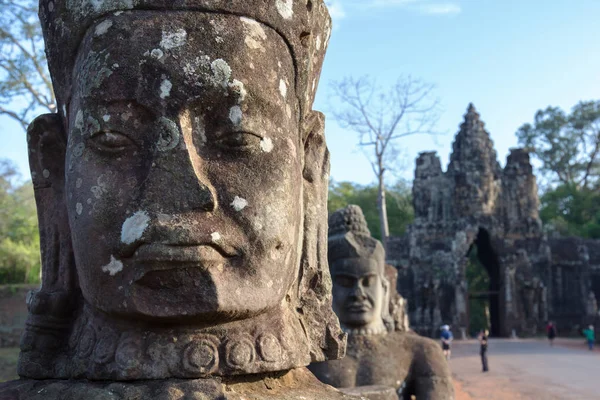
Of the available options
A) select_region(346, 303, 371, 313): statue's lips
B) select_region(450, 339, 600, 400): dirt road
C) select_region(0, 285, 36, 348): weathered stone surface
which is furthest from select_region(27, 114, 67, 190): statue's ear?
select_region(0, 285, 36, 348): weathered stone surface

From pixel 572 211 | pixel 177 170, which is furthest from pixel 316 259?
pixel 572 211

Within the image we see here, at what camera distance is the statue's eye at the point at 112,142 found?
2.11 metres

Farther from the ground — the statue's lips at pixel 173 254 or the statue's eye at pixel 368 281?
the statue's eye at pixel 368 281

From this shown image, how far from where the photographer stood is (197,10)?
2.14m

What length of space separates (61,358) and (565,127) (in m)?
42.9

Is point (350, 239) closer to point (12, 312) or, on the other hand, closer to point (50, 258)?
point (50, 258)

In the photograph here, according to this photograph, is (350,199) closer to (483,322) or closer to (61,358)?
(483,322)

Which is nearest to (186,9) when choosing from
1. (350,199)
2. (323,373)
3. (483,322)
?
(323,373)

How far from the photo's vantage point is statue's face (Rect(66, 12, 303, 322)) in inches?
79.0

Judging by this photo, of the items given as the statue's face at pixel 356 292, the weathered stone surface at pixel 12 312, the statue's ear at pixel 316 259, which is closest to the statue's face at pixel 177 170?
the statue's ear at pixel 316 259

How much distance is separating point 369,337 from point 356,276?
55cm

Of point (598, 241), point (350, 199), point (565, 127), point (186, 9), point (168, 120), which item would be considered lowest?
point (168, 120)

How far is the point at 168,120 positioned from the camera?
6.82 feet

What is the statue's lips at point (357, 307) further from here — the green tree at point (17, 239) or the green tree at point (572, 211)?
the green tree at point (572, 211)
